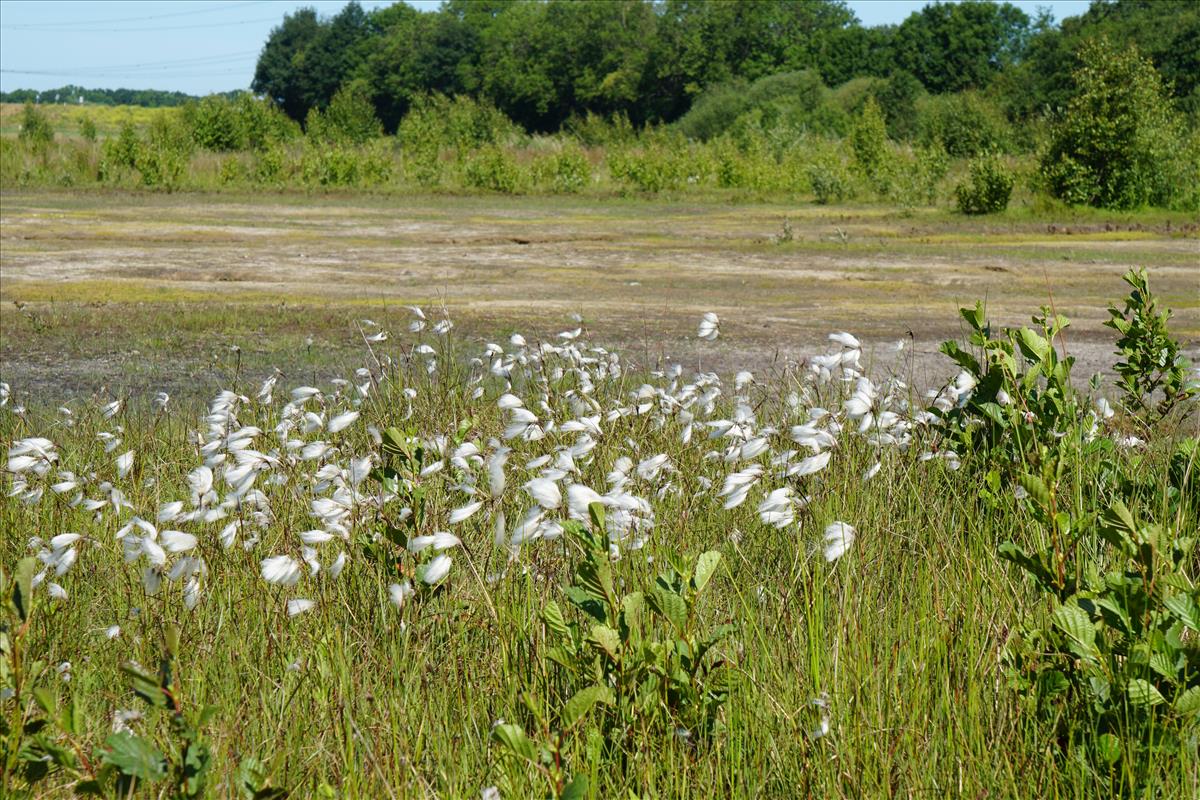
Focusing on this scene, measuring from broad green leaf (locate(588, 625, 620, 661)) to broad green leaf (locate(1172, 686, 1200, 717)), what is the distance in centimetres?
96

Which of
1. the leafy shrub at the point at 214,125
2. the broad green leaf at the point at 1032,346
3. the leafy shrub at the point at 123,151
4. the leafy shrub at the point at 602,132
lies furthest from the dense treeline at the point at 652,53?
the broad green leaf at the point at 1032,346

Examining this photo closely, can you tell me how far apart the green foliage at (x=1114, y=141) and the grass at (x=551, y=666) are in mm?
20883

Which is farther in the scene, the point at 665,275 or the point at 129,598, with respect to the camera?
the point at 665,275

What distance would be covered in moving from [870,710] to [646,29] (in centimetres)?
8902

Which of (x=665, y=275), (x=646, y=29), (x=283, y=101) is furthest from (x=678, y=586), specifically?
(x=283, y=101)

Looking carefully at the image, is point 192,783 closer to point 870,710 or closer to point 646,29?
point 870,710

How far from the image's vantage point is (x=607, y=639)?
84.5 inches

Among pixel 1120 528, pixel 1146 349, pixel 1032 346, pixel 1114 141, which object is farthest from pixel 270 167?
pixel 1120 528

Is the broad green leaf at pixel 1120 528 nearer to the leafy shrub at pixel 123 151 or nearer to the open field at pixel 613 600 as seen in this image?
the open field at pixel 613 600

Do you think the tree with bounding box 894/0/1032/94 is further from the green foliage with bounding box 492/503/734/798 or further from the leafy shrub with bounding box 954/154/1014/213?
the green foliage with bounding box 492/503/734/798

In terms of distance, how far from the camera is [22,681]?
174cm

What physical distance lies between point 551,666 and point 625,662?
0.50 m

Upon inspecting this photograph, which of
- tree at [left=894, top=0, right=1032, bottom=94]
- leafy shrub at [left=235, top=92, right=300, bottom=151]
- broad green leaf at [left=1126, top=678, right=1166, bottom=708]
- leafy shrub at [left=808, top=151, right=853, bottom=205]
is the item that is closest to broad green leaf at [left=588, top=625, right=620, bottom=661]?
broad green leaf at [left=1126, top=678, right=1166, bottom=708]

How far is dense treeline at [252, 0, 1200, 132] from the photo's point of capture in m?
78.8
